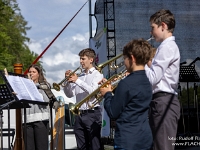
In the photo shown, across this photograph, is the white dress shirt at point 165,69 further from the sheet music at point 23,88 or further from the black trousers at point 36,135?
the black trousers at point 36,135

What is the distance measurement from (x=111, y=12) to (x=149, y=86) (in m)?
5.72

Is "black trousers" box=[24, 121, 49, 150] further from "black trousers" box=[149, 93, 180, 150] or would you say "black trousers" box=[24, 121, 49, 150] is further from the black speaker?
the black speaker

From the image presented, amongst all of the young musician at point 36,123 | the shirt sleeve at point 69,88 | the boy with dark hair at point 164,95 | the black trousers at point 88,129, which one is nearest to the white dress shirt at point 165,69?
the boy with dark hair at point 164,95

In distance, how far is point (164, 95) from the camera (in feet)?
11.6

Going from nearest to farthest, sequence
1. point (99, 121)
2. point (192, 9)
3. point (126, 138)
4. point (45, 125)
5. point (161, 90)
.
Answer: point (126, 138) → point (161, 90) → point (99, 121) → point (45, 125) → point (192, 9)

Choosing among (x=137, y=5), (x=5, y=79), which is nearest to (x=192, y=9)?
(x=137, y=5)

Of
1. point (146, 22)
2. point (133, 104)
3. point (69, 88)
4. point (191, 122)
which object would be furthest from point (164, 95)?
point (146, 22)

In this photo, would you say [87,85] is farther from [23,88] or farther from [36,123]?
[23,88]

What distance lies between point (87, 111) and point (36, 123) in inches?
32.8

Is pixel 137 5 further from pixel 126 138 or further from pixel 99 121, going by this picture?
pixel 126 138

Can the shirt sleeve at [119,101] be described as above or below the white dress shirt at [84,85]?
below

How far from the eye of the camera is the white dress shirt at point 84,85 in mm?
5043

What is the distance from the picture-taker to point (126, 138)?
314cm

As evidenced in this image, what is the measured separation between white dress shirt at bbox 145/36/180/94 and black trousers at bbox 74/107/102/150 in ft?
5.62
